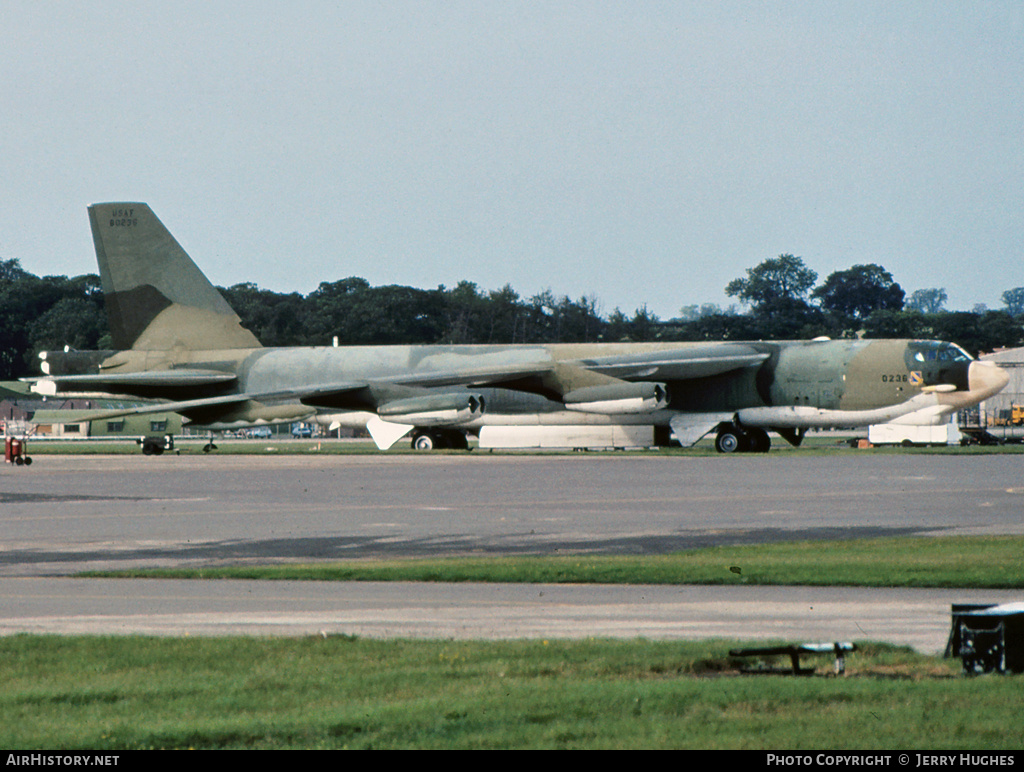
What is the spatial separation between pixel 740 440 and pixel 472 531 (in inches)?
1288

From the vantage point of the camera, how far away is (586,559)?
15.7m

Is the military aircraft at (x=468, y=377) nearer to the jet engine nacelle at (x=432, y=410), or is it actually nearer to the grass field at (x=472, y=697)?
the jet engine nacelle at (x=432, y=410)

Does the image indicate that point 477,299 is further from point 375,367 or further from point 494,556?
point 494,556

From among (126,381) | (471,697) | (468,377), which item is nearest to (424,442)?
(468,377)

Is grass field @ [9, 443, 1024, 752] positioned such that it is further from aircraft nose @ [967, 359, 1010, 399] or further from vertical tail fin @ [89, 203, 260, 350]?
vertical tail fin @ [89, 203, 260, 350]

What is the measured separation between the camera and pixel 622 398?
50375 millimetres

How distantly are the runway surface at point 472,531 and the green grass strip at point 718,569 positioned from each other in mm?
566

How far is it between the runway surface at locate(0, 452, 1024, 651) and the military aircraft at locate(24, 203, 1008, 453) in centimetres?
640

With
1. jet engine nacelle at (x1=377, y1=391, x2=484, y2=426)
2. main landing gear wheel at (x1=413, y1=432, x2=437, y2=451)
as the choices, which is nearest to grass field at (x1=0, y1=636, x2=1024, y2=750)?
jet engine nacelle at (x1=377, y1=391, x2=484, y2=426)

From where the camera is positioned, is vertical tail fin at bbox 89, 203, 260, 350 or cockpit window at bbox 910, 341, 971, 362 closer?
cockpit window at bbox 910, 341, 971, 362

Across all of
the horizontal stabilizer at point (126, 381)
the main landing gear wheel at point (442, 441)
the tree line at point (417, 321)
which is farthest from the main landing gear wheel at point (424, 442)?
the tree line at point (417, 321)

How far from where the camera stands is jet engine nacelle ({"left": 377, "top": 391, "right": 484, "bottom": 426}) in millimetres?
52281

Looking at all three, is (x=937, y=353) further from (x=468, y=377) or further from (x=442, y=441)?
(x=442, y=441)
